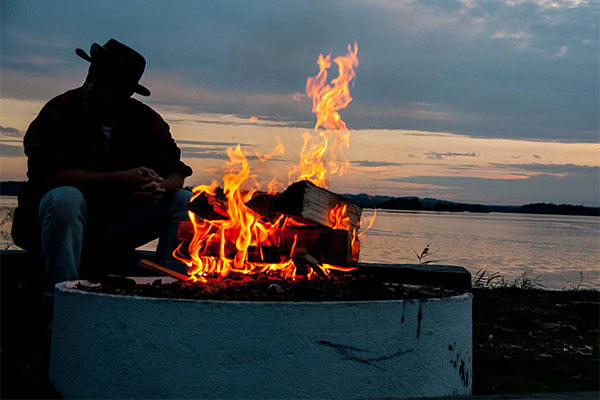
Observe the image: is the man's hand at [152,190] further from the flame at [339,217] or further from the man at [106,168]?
the flame at [339,217]

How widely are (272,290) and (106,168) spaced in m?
2.06

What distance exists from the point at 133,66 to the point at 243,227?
1565 mm

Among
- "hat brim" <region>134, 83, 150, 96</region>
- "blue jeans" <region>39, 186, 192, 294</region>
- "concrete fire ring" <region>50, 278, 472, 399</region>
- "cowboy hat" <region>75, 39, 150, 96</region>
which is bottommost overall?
"concrete fire ring" <region>50, 278, 472, 399</region>

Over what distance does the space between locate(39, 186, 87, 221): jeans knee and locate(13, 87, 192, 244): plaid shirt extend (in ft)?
0.87

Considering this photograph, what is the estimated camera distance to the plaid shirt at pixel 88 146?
13.7 feet

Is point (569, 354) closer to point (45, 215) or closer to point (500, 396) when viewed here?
point (500, 396)

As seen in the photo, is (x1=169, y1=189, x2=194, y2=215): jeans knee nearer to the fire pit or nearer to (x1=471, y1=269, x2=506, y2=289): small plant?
the fire pit

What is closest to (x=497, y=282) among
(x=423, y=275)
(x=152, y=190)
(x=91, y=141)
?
(x=423, y=275)

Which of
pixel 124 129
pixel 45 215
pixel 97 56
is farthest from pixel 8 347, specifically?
pixel 97 56

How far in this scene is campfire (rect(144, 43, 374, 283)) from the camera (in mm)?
3572

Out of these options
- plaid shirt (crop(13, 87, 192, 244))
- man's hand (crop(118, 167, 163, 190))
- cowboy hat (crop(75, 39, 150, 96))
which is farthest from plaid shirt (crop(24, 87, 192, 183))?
man's hand (crop(118, 167, 163, 190))

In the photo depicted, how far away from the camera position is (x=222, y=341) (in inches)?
101

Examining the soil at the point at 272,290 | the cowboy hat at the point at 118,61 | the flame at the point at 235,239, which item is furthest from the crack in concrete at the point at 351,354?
the cowboy hat at the point at 118,61

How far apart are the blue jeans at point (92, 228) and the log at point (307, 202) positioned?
36.4 inches
